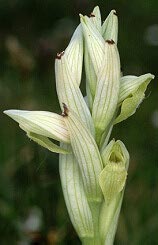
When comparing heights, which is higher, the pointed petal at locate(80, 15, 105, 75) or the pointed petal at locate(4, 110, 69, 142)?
the pointed petal at locate(80, 15, 105, 75)

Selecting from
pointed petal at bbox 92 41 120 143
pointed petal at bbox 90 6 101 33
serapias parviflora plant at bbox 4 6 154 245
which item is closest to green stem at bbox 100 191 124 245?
serapias parviflora plant at bbox 4 6 154 245

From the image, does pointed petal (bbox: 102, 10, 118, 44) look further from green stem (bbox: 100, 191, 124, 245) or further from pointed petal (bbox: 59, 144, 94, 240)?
green stem (bbox: 100, 191, 124, 245)

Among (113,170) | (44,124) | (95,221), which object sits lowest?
(95,221)

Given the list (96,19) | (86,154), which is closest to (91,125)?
(86,154)

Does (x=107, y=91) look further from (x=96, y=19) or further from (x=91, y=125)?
(x=96, y=19)

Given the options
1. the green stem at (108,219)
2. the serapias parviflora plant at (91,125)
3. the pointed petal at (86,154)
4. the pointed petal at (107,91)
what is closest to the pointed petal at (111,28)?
the serapias parviflora plant at (91,125)

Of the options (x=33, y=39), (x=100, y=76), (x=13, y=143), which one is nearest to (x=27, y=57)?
(x=13, y=143)

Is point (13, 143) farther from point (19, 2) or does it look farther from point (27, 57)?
point (19, 2)
